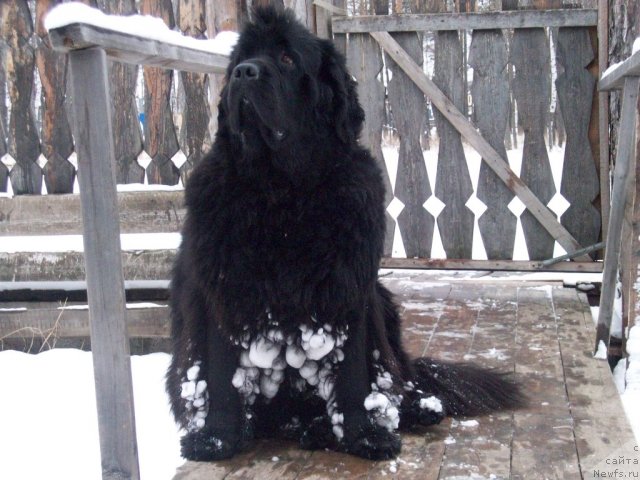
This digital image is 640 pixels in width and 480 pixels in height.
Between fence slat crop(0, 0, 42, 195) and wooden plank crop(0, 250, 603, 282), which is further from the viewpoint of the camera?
fence slat crop(0, 0, 42, 195)

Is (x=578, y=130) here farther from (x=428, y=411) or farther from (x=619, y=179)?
(x=428, y=411)

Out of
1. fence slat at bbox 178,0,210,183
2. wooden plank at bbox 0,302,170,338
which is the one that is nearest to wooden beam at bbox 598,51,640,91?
fence slat at bbox 178,0,210,183

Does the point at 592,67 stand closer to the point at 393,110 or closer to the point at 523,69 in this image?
the point at 523,69

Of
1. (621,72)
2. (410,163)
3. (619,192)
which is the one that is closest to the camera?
(621,72)

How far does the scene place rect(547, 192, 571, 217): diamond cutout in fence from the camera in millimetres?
4492

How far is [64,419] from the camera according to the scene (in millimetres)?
3182

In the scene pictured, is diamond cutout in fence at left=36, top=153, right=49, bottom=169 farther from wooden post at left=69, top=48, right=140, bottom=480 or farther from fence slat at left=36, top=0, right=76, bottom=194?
wooden post at left=69, top=48, right=140, bottom=480

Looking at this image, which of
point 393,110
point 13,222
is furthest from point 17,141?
point 393,110

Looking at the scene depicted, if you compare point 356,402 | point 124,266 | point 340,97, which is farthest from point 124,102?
point 356,402

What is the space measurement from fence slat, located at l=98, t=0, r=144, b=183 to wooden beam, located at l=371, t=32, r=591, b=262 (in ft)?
5.13

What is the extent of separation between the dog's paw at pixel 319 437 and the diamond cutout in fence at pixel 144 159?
2.50m

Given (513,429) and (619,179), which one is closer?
(513,429)

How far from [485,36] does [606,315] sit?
2044 millimetres

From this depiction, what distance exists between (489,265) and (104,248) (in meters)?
3.14
